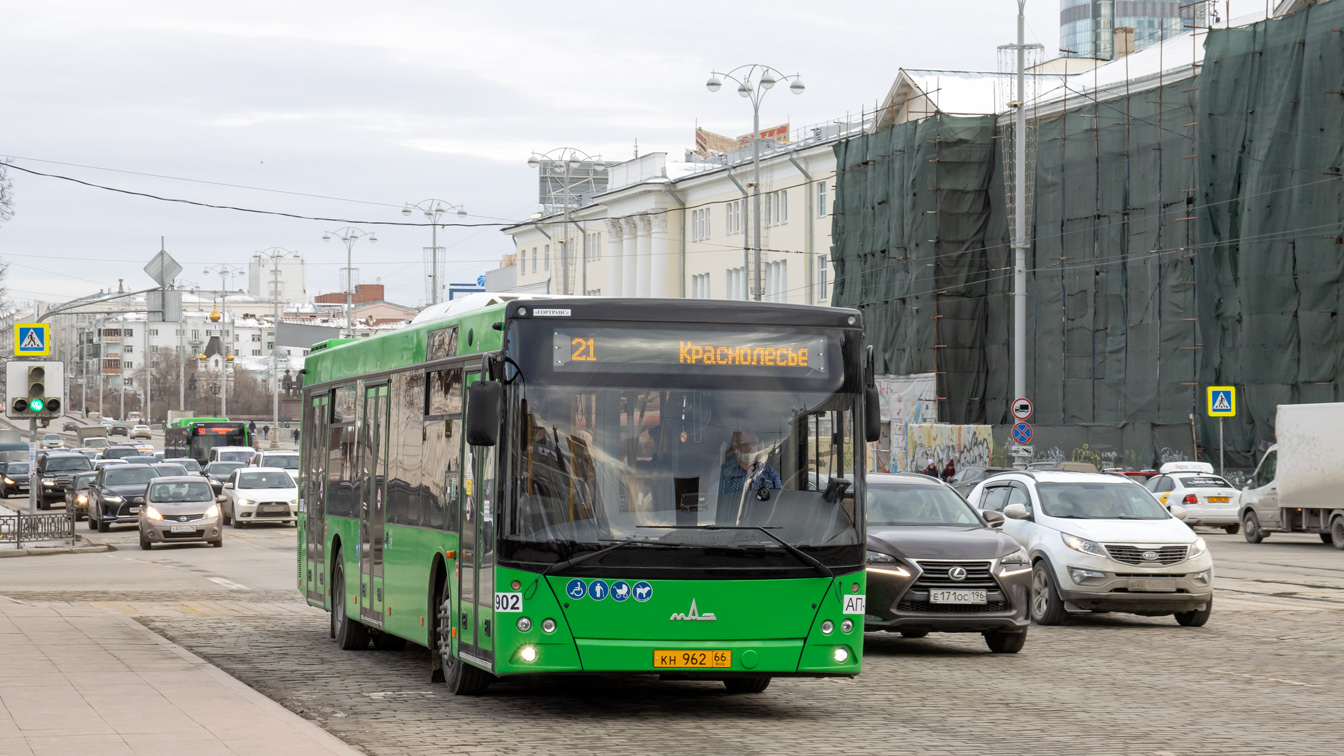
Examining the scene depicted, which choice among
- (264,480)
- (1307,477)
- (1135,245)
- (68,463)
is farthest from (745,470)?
(68,463)

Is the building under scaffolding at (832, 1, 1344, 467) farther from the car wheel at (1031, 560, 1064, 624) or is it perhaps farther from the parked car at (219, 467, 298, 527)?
the car wheel at (1031, 560, 1064, 624)

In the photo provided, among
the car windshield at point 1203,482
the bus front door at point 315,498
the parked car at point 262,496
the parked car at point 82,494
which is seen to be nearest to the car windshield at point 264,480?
the parked car at point 262,496

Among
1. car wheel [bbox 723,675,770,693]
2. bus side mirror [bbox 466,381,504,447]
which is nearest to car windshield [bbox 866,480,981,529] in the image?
car wheel [bbox 723,675,770,693]

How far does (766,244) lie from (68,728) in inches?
2484

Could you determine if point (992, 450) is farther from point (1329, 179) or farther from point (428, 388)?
point (428, 388)

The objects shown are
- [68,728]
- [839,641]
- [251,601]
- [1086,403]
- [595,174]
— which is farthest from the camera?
[595,174]

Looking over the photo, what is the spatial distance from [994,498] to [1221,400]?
22875 millimetres

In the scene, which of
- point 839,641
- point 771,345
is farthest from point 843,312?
point 839,641

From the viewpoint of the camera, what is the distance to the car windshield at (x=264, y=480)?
42.8 m

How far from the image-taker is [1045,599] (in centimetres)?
1828

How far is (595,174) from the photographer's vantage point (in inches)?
4358

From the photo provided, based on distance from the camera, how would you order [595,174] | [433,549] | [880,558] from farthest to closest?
[595,174], [880,558], [433,549]

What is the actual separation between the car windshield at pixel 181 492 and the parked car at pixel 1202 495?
67.2 ft

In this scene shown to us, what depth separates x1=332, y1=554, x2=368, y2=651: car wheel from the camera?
1549 cm
